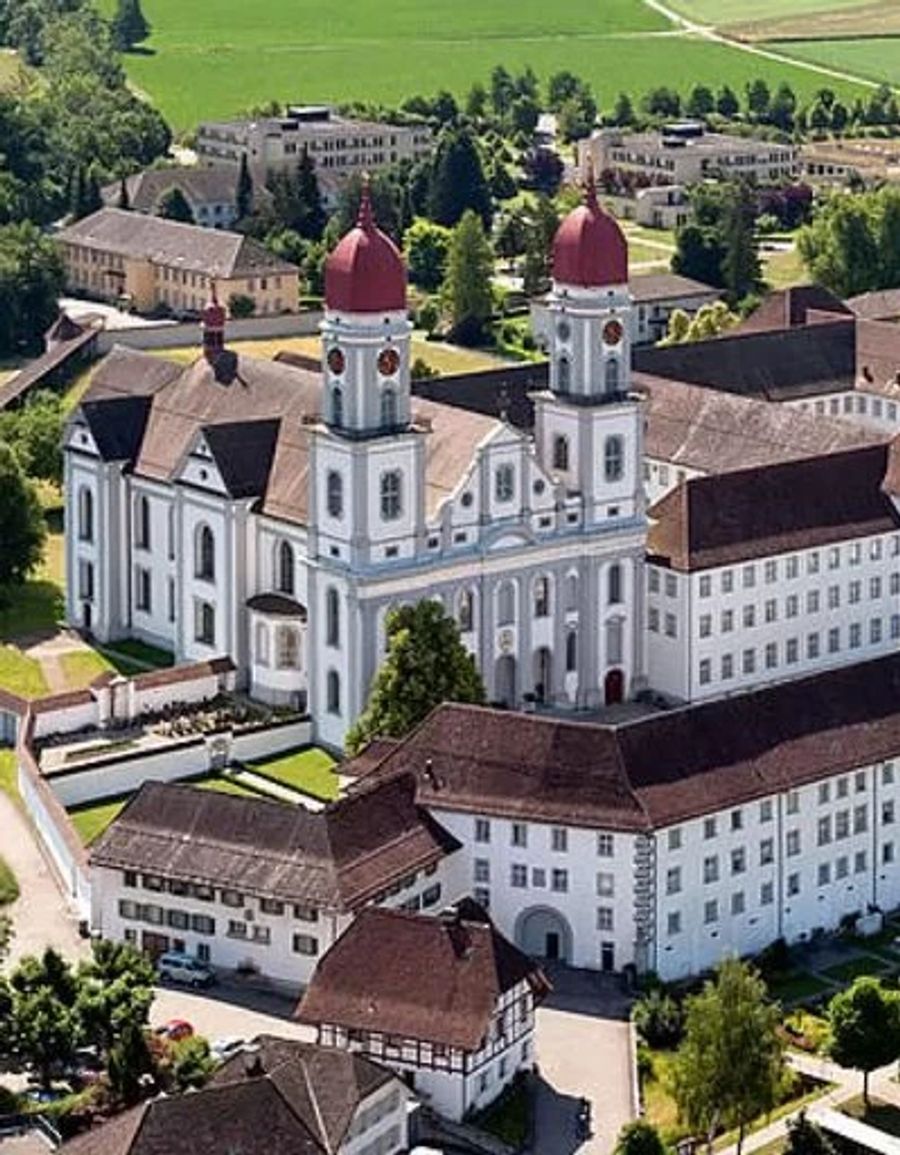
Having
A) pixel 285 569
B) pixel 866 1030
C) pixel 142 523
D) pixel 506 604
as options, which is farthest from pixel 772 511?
pixel 866 1030

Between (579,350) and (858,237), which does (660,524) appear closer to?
(579,350)

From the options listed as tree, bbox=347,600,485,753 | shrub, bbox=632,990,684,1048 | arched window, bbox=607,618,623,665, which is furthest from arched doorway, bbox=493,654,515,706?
shrub, bbox=632,990,684,1048

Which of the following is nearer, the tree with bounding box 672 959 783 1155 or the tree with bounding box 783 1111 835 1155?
the tree with bounding box 783 1111 835 1155

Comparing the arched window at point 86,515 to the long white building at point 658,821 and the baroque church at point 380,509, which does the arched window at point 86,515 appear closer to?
the baroque church at point 380,509

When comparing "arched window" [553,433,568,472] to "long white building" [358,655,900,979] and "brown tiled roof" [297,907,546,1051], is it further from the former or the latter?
"brown tiled roof" [297,907,546,1051]

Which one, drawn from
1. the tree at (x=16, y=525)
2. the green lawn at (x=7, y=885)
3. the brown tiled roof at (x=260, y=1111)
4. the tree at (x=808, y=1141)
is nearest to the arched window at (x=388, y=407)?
the green lawn at (x=7, y=885)

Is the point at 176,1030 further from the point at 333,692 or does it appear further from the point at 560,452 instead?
the point at 560,452
